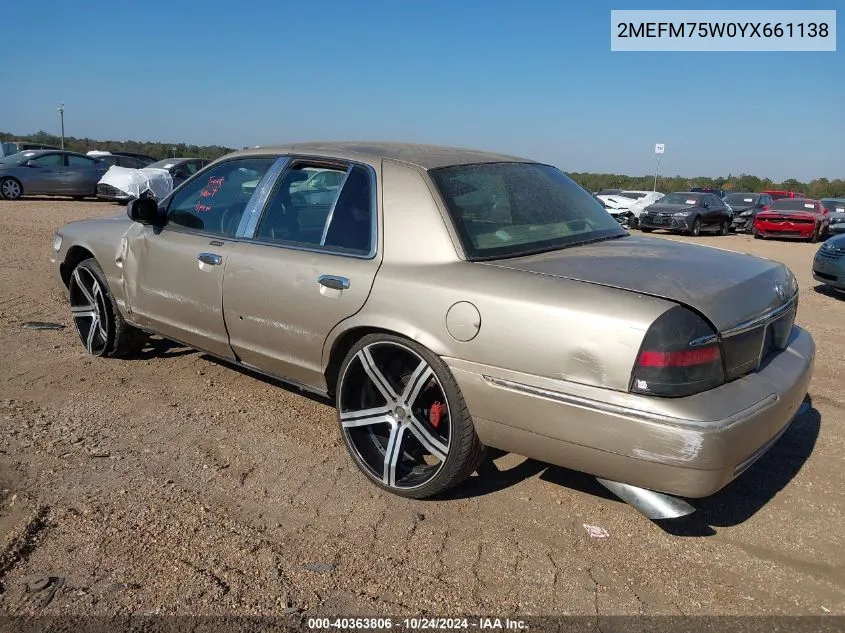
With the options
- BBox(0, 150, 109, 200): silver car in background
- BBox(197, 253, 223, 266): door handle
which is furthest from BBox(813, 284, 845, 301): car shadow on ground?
BBox(0, 150, 109, 200): silver car in background

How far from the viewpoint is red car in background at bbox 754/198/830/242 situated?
1897 cm

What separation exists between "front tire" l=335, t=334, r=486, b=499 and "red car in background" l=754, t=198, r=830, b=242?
18.8 m

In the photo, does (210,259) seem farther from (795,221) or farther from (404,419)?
(795,221)

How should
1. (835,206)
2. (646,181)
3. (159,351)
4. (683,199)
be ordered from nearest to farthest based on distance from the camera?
1. (159,351)
2. (683,199)
3. (835,206)
4. (646,181)

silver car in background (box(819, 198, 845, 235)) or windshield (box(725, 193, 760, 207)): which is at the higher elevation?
windshield (box(725, 193, 760, 207))

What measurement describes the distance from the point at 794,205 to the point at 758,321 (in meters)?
19.6

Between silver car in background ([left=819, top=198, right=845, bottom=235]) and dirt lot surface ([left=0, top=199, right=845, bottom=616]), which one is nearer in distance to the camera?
dirt lot surface ([left=0, top=199, right=845, bottom=616])

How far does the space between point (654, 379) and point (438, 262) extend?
1045 mm

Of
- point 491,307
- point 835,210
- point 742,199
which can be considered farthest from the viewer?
point 742,199

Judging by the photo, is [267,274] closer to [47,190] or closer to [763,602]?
[763,602]

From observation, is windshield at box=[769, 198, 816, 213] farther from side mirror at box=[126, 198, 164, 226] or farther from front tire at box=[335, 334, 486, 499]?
front tire at box=[335, 334, 486, 499]

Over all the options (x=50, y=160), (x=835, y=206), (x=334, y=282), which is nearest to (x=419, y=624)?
(x=334, y=282)

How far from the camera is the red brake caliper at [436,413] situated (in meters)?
3.18

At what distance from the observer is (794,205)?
19.8 m
